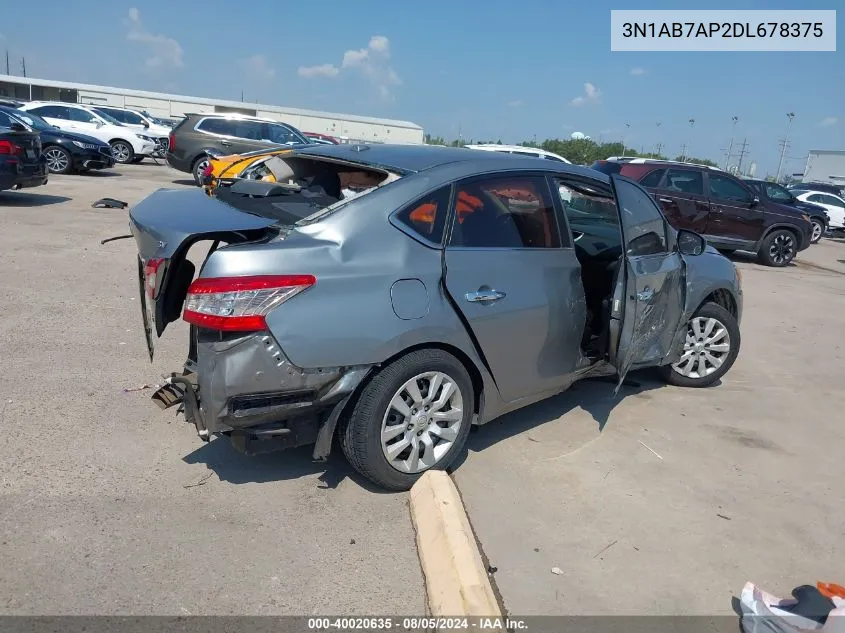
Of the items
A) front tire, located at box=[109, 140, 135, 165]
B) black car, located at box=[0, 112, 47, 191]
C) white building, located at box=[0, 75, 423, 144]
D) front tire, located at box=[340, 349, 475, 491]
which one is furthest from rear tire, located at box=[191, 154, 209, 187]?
white building, located at box=[0, 75, 423, 144]

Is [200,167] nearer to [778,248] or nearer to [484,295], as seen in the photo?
[778,248]

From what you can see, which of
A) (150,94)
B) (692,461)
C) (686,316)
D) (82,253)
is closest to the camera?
(692,461)

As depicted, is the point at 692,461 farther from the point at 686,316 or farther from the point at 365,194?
the point at 365,194

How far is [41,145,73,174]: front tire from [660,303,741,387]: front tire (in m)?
15.4

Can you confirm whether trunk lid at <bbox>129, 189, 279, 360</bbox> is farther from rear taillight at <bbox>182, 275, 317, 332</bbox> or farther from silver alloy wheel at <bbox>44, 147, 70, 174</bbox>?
silver alloy wheel at <bbox>44, 147, 70, 174</bbox>

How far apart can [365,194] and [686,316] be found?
291cm

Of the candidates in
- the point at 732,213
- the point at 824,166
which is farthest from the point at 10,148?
the point at 824,166

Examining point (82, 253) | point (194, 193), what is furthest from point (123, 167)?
point (194, 193)

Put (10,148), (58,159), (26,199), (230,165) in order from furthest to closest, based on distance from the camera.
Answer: (58,159), (26,199), (230,165), (10,148)

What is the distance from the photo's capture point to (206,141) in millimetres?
16594

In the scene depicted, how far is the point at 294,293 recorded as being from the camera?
10.1ft

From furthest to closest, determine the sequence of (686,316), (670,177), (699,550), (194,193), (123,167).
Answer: (123,167), (670,177), (686,316), (194,193), (699,550)

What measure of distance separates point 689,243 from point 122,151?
21.4 metres

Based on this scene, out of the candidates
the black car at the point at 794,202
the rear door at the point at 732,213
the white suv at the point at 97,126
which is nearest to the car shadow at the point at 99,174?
the white suv at the point at 97,126
